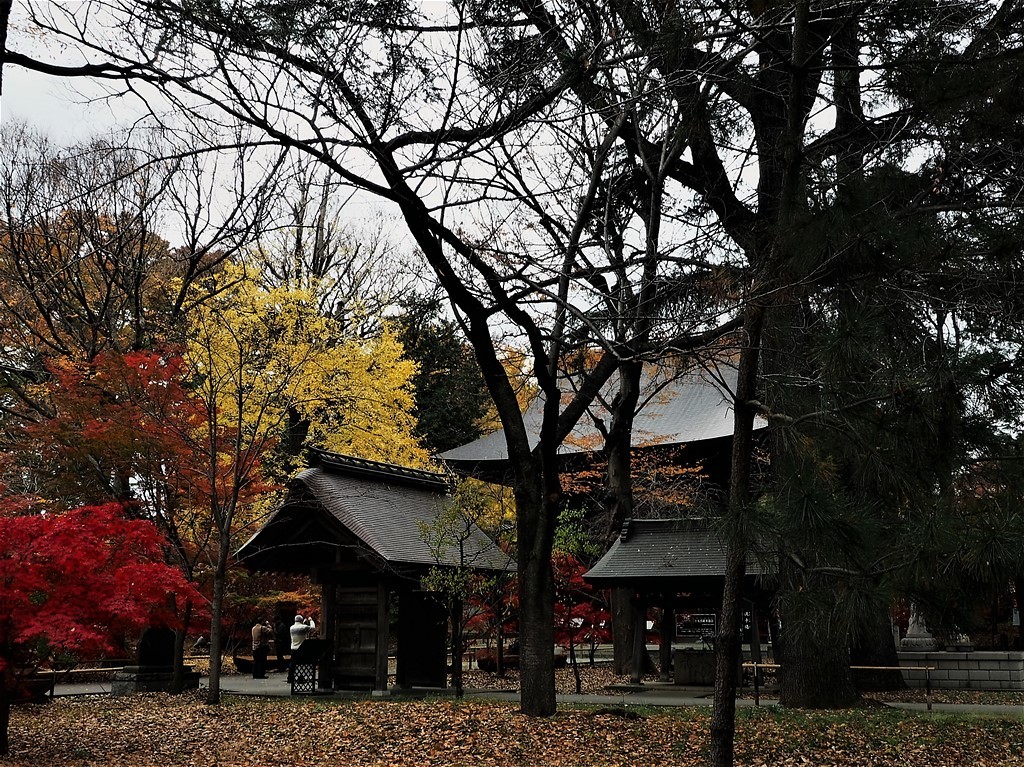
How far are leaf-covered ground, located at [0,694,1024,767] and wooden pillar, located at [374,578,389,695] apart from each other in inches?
127

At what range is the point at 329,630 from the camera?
53.7 feet

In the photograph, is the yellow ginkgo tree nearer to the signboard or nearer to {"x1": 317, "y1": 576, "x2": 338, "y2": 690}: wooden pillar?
{"x1": 317, "y1": 576, "x2": 338, "y2": 690}: wooden pillar

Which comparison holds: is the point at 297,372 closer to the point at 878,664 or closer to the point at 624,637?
the point at 624,637

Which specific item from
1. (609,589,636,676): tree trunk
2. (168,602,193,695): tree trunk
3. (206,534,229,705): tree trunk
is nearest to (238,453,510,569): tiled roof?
(168,602,193,695): tree trunk

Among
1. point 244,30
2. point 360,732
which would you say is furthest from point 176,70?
point 360,732

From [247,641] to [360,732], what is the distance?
17.8m

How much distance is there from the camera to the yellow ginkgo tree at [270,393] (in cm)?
1482

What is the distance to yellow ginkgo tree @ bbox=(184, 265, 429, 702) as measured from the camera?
48.6ft

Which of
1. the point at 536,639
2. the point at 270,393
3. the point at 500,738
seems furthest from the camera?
the point at 270,393

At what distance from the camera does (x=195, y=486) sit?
1583 cm

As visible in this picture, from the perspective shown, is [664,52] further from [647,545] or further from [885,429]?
[647,545]

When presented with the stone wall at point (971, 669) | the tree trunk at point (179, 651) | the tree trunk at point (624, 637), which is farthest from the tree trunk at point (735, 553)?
the tree trunk at point (624, 637)

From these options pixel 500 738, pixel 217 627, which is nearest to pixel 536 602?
pixel 500 738

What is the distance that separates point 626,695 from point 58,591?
9968 millimetres
